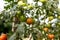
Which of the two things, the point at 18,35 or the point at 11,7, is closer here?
the point at 18,35

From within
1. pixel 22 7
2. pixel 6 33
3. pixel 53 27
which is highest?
pixel 22 7

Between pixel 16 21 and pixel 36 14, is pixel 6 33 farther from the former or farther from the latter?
pixel 36 14

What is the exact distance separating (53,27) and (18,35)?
464 millimetres

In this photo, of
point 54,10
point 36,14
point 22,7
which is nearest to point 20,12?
point 22,7

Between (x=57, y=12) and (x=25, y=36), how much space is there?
0.46m

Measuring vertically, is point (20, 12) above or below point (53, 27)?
above

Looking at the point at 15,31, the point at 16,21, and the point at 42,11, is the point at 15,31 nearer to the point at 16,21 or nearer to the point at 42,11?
the point at 16,21

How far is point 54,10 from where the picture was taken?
1209mm

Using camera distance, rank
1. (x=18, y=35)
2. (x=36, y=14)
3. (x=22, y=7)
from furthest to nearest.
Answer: (x=36, y=14) → (x=22, y=7) → (x=18, y=35)

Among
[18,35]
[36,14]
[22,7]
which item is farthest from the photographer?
[36,14]

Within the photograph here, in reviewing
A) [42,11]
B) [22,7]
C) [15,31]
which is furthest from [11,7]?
[42,11]

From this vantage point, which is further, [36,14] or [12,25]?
[36,14]

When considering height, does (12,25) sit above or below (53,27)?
above

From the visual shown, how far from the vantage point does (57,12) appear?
1.20 metres
